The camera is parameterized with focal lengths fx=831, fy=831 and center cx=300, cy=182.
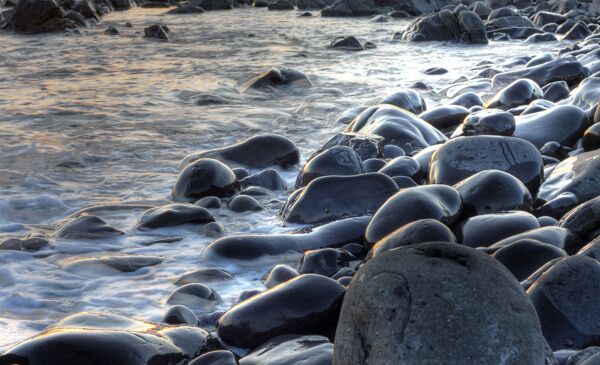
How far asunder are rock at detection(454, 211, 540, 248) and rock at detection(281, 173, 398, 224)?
0.67 m

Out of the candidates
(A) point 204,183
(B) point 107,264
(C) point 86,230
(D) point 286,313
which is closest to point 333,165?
(A) point 204,183

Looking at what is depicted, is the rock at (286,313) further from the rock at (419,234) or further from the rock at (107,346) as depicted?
the rock at (419,234)

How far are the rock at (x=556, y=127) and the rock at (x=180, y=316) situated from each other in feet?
8.83

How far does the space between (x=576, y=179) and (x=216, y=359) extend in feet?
6.89

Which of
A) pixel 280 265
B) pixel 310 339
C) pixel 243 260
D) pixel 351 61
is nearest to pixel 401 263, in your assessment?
pixel 310 339

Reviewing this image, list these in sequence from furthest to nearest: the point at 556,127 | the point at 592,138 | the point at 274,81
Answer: the point at 274,81
the point at 556,127
the point at 592,138

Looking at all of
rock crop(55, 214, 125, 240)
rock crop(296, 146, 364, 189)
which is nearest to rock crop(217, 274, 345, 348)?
rock crop(55, 214, 125, 240)

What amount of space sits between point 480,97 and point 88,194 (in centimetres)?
380

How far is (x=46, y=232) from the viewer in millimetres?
3920

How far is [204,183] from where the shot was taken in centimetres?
441

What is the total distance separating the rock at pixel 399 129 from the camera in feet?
17.1

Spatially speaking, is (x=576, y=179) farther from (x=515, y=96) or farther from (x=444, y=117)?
(x=515, y=96)

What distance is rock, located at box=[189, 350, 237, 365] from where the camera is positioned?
2393 millimetres

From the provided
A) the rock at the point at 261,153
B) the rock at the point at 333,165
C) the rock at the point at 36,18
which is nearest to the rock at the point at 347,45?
the rock at the point at 36,18
